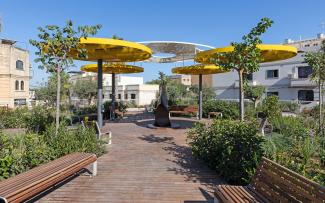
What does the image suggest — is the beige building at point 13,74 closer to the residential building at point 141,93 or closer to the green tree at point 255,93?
the residential building at point 141,93

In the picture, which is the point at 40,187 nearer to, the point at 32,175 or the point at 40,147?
the point at 32,175

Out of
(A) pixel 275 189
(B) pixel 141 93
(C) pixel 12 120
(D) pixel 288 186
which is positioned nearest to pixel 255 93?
(B) pixel 141 93

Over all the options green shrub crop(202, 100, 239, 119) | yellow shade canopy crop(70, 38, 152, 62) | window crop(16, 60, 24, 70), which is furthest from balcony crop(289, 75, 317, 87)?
window crop(16, 60, 24, 70)

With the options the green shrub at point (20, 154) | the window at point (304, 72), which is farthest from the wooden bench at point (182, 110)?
the window at point (304, 72)

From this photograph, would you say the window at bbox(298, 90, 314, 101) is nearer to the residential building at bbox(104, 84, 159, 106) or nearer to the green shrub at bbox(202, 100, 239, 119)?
the green shrub at bbox(202, 100, 239, 119)

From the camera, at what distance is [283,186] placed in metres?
3.64

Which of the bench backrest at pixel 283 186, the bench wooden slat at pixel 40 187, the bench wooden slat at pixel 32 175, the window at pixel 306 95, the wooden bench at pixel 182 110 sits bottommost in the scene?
the bench wooden slat at pixel 40 187

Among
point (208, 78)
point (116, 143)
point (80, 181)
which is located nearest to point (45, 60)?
point (116, 143)

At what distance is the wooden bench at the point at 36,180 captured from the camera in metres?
3.82

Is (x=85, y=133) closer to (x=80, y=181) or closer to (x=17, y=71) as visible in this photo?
(x=80, y=181)

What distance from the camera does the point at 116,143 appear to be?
10398mm

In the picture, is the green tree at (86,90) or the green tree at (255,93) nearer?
the green tree at (255,93)

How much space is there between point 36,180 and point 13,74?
135ft

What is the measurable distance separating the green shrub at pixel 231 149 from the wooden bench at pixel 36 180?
9.92 feet
